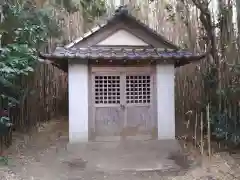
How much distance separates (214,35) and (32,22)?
4428mm

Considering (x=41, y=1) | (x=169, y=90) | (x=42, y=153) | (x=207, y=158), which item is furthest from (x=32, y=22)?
(x=207, y=158)

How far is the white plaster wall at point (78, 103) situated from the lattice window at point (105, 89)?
31 cm

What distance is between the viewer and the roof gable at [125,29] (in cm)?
722

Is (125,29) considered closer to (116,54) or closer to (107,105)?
(116,54)

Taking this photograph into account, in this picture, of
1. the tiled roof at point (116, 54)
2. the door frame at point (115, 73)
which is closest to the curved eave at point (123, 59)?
the tiled roof at point (116, 54)

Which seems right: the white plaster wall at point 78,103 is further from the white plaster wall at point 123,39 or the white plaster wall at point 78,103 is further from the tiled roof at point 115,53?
the white plaster wall at point 123,39

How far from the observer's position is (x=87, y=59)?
703cm

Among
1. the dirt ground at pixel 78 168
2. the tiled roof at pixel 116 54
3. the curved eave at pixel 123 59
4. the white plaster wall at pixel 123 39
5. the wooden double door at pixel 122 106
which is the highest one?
the white plaster wall at pixel 123 39

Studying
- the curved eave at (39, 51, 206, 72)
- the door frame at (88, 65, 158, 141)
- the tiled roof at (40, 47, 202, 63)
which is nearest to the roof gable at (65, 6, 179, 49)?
the tiled roof at (40, 47, 202, 63)

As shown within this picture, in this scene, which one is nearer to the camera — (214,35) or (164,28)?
(214,35)

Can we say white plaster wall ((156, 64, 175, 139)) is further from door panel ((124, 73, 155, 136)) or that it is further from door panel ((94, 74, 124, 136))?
door panel ((94, 74, 124, 136))

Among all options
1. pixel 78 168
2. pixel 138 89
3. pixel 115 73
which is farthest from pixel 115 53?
pixel 78 168

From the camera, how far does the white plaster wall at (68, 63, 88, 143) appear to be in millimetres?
7039

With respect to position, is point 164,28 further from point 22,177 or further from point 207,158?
point 22,177
